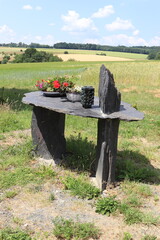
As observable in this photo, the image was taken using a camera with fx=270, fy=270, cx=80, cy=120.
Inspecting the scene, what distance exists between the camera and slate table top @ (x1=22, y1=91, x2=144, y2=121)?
4293mm

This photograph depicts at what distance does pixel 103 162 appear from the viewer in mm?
4617

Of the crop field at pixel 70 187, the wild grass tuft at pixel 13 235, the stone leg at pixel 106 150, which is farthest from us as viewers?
the stone leg at pixel 106 150

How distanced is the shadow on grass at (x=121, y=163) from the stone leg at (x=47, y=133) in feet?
1.12

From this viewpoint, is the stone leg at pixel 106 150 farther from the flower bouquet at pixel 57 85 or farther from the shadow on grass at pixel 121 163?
the flower bouquet at pixel 57 85

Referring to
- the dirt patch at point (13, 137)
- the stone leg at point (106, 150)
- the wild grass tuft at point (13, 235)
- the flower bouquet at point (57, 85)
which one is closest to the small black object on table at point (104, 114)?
the stone leg at point (106, 150)

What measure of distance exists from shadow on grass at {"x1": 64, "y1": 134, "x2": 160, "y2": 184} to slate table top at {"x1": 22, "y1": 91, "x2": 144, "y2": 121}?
116 cm

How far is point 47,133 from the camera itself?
5.80 metres

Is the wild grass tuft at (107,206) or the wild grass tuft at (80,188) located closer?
the wild grass tuft at (107,206)

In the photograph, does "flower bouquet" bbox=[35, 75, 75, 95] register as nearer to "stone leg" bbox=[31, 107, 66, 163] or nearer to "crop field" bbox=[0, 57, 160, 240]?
"stone leg" bbox=[31, 107, 66, 163]

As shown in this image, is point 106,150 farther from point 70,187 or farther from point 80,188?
point 70,187

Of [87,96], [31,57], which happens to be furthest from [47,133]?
[31,57]

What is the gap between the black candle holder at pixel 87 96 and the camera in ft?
15.6

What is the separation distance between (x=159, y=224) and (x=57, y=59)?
235ft

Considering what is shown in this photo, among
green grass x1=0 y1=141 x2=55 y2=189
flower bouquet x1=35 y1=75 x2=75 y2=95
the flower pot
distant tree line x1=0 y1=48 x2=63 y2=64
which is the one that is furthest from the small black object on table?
distant tree line x1=0 y1=48 x2=63 y2=64
